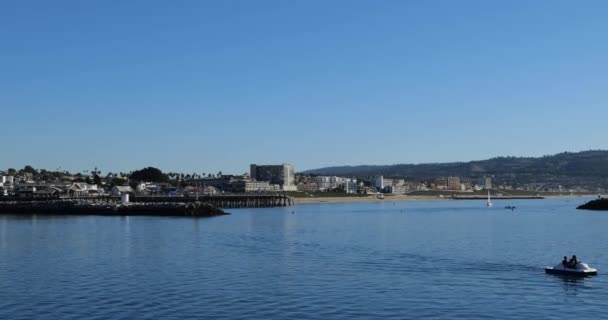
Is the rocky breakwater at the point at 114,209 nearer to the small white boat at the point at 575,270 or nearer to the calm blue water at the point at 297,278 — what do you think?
the calm blue water at the point at 297,278

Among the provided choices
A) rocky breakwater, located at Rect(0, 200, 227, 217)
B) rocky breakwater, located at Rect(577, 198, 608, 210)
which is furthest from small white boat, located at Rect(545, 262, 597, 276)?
rocky breakwater, located at Rect(577, 198, 608, 210)

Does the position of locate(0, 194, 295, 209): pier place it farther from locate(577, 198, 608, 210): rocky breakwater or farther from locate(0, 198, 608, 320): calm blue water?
locate(0, 198, 608, 320): calm blue water

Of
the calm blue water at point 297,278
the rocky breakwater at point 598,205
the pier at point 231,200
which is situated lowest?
the calm blue water at point 297,278

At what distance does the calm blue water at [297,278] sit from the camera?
30781mm

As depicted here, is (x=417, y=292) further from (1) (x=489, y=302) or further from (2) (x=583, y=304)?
(2) (x=583, y=304)

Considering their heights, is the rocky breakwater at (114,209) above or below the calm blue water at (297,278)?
above

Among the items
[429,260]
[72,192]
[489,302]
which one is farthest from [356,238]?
[72,192]

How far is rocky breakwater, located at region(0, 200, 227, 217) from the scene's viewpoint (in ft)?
403

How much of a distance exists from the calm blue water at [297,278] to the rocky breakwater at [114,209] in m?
56.3

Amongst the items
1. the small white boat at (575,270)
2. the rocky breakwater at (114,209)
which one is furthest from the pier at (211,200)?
the small white boat at (575,270)

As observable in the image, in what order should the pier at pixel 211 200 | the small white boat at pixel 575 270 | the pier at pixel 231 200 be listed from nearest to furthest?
the small white boat at pixel 575 270 → the pier at pixel 211 200 → the pier at pixel 231 200

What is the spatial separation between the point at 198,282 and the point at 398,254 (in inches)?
687

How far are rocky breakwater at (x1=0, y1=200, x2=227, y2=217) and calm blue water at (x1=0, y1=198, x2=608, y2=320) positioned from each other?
56333 millimetres

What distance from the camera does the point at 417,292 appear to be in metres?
34.8
